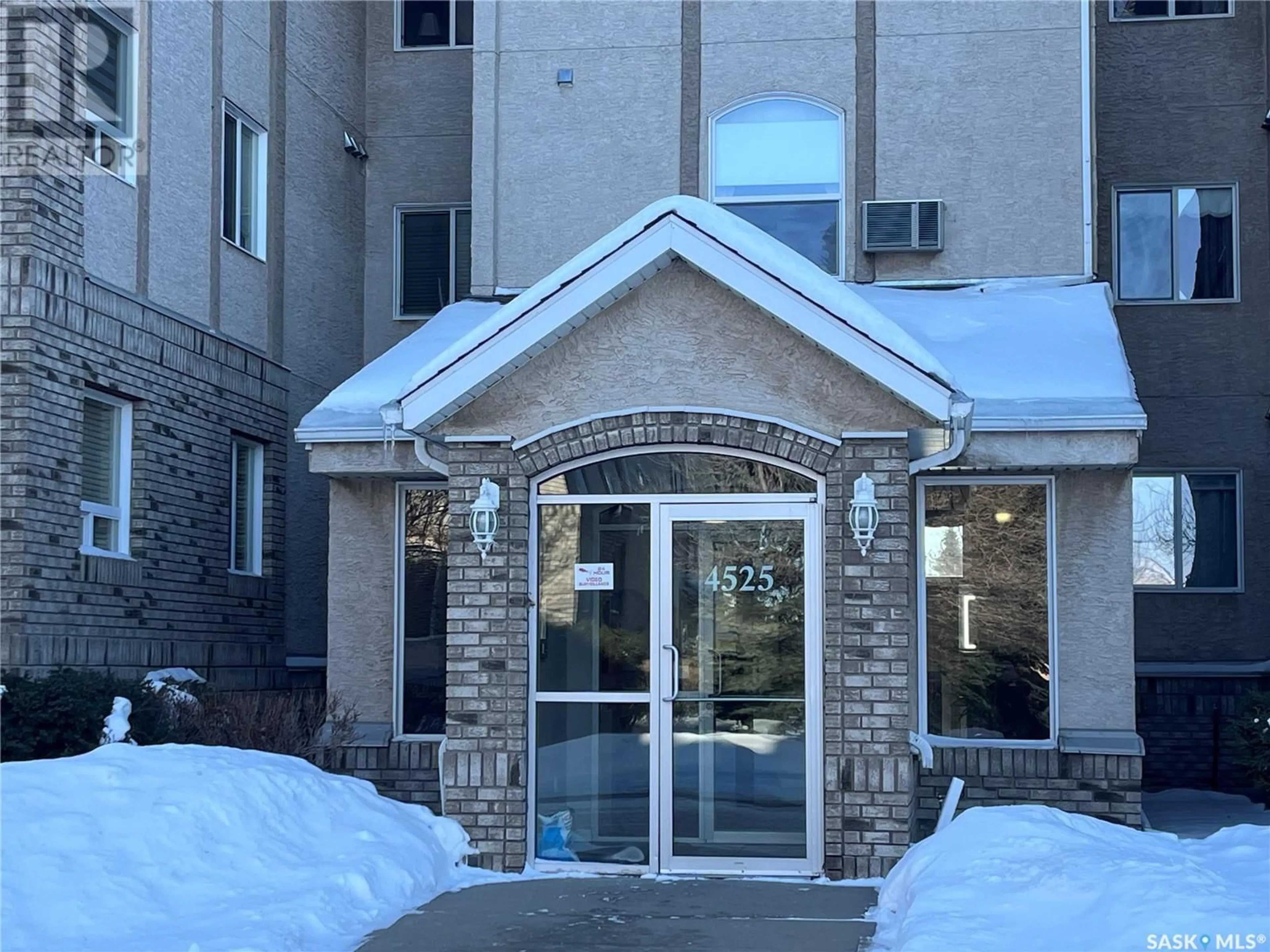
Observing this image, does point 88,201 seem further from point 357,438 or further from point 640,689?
point 640,689

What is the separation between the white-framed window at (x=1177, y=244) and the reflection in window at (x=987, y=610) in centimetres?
575

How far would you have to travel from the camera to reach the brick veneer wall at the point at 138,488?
10812mm

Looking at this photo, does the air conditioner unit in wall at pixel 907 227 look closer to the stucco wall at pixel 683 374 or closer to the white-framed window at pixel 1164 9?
the stucco wall at pixel 683 374

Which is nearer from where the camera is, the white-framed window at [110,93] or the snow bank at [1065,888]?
the snow bank at [1065,888]

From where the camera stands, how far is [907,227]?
13.0 m

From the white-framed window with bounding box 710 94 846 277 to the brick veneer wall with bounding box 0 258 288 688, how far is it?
5051 mm

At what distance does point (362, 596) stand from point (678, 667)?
10.4 ft

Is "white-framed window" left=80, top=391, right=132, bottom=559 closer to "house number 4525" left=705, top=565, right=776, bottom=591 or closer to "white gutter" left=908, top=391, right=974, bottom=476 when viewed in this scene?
"house number 4525" left=705, top=565, right=776, bottom=591

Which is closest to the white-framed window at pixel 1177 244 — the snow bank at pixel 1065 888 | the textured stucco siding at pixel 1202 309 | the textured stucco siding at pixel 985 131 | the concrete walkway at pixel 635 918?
the textured stucco siding at pixel 1202 309

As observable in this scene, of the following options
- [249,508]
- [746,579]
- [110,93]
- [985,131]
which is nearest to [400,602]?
[746,579]

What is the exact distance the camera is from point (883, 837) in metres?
9.41

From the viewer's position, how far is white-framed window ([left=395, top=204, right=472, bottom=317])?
1694 cm

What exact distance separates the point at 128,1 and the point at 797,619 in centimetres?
766

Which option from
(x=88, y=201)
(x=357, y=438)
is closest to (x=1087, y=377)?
(x=357, y=438)
